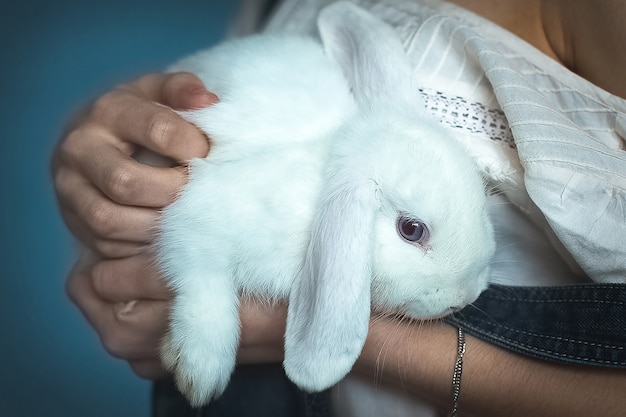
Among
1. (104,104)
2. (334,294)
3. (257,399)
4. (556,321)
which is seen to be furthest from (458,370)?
(104,104)

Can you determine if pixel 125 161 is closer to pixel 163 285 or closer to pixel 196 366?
pixel 163 285

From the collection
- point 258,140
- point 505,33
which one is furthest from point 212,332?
point 505,33

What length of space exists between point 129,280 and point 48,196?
0.28 meters

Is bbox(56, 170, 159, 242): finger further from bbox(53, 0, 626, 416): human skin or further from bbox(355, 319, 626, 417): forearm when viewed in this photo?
bbox(355, 319, 626, 417): forearm

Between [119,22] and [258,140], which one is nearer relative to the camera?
[258,140]

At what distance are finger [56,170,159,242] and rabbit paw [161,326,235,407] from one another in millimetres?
166

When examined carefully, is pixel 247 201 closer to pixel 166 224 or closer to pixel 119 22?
pixel 166 224

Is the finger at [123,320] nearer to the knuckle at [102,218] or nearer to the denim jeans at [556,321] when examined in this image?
the knuckle at [102,218]

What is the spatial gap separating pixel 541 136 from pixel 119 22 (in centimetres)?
78

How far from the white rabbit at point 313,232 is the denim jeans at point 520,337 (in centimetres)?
7

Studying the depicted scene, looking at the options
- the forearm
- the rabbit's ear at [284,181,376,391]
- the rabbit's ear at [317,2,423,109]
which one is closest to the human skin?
the forearm

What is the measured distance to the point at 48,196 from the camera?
3.44 ft

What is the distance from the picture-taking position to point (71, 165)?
0.96 metres

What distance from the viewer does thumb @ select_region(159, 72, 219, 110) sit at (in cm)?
84
